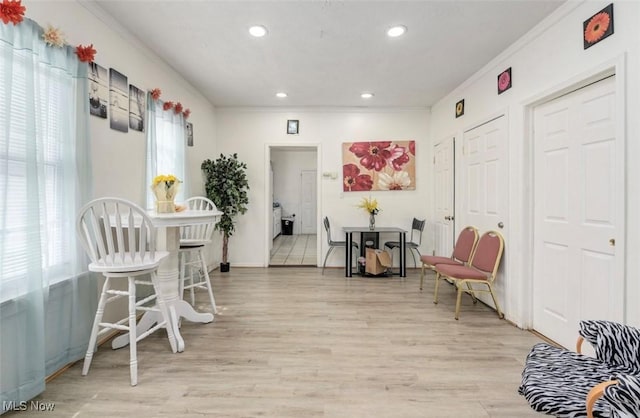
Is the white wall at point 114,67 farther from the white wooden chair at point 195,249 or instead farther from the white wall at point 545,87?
the white wall at point 545,87

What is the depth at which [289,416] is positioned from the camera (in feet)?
5.07

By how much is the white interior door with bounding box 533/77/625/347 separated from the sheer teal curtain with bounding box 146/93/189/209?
12.0 ft

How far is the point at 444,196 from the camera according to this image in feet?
14.1

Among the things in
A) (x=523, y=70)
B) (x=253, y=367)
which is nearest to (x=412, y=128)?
(x=523, y=70)

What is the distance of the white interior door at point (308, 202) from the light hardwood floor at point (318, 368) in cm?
613

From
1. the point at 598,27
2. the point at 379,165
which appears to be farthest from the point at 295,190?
the point at 598,27

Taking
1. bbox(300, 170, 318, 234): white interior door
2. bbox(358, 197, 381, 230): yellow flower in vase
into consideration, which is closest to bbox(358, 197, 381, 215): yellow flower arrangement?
bbox(358, 197, 381, 230): yellow flower in vase

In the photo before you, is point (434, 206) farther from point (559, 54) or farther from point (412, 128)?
point (559, 54)

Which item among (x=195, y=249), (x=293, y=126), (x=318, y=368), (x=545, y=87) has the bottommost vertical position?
(x=318, y=368)

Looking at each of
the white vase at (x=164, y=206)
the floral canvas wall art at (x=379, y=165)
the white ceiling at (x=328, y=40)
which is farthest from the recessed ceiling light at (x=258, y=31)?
the floral canvas wall art at (x=379, y=165)

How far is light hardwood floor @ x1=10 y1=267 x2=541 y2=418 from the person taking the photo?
5.31 feet

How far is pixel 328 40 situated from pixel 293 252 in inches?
173

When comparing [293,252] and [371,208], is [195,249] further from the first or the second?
[293,252]

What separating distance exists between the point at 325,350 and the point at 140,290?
1921 mm
